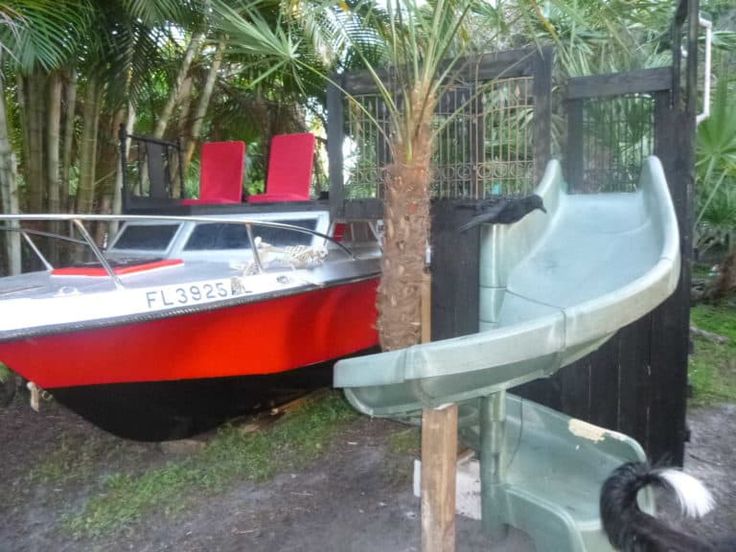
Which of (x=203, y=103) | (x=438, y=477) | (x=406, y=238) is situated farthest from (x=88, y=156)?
(x=438, y=477)

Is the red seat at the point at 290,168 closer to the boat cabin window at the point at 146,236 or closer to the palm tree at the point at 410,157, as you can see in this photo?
the boat cabin window at the point at 146,236

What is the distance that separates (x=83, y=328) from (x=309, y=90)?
530 centimetres

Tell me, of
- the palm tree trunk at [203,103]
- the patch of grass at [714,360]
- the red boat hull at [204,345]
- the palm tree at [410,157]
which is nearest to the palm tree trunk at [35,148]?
the palm tree trunk at [203,103]

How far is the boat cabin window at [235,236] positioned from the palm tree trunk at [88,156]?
1.83 meters

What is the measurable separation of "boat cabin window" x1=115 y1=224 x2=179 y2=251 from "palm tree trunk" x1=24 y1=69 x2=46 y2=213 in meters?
1.14

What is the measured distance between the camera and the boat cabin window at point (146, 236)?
5.50 metres

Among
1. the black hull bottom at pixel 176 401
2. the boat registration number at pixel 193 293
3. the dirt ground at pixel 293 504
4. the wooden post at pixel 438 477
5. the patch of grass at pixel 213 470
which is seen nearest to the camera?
the wooden post at pixel 438 477

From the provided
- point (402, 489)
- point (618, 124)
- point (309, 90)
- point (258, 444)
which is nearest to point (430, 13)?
point (618, 124)

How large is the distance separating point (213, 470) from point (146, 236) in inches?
86.5

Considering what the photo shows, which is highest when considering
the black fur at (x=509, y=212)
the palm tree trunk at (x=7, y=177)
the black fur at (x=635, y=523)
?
the palm tree trunk at (x=7, y=177)

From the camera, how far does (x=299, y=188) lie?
5801mm

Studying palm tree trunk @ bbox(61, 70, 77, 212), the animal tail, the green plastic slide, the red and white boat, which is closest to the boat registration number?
the red and white boat

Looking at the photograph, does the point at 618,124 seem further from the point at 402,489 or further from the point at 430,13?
the point at 402,489

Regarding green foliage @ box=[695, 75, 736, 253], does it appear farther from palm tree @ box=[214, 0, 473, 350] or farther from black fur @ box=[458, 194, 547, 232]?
black fur @ box=[458, 194, 547, 232]
